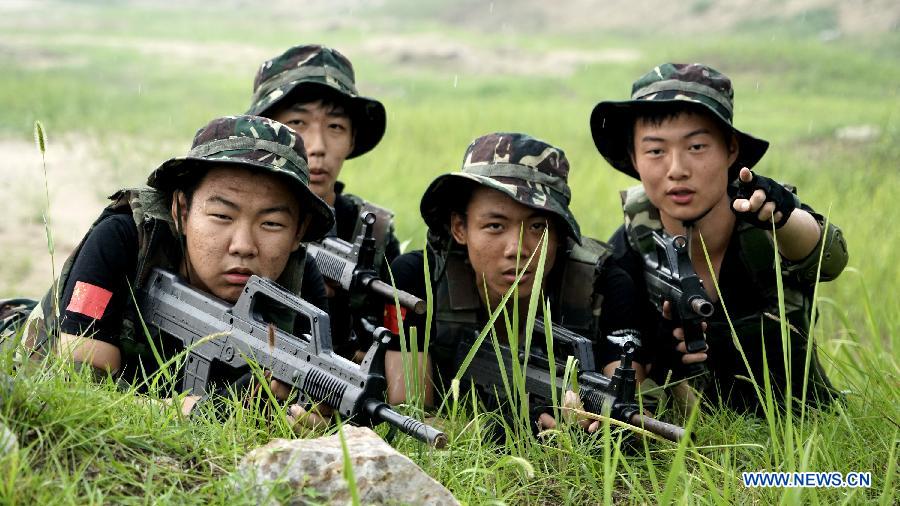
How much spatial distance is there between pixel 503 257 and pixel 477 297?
0.27 metres

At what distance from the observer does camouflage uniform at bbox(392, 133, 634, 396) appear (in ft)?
13.2

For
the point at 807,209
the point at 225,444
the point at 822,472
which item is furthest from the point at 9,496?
the point at 807,209

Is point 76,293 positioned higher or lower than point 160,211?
lower

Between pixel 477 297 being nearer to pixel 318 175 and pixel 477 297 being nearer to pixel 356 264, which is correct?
pixel 356 264

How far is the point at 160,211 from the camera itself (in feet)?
11.8

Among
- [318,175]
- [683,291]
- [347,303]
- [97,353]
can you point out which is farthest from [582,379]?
[318,175]

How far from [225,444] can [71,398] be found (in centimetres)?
40

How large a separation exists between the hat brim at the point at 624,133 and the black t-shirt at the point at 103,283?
183 centimetres

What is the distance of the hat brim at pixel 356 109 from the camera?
15.7 feet

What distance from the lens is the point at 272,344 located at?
3238mm

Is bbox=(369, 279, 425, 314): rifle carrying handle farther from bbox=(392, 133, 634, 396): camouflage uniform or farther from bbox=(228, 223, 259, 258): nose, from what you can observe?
bbox=(228, 223, 259, 258): nose

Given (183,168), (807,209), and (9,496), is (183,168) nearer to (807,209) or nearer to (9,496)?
(9,496)

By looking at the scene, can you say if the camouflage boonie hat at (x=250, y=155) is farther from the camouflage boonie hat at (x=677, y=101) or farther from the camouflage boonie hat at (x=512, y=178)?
the camouflage boonie hat at (x=677, y=101)

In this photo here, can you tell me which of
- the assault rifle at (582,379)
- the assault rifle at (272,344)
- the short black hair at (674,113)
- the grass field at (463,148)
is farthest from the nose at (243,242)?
the short black hair at (674,113)
